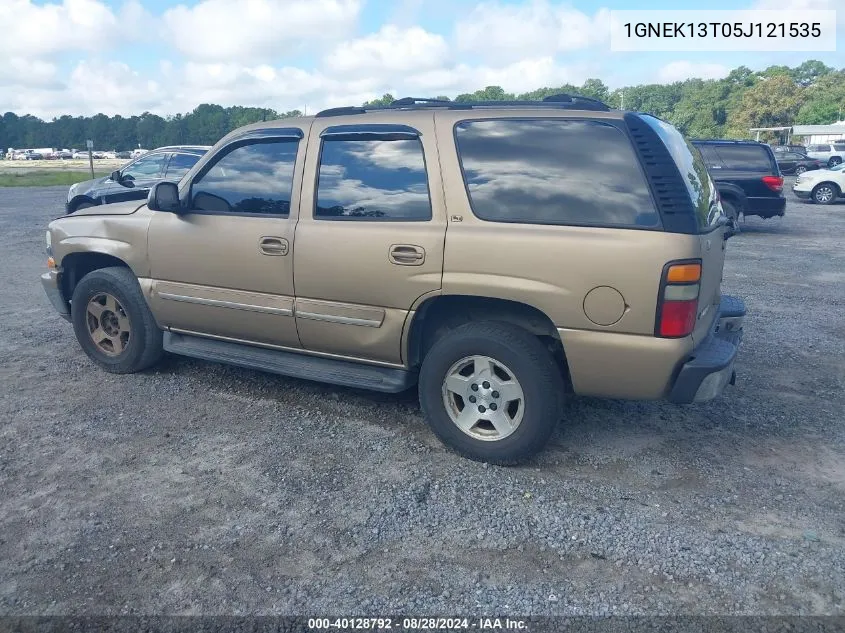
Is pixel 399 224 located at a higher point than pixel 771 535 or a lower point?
higher

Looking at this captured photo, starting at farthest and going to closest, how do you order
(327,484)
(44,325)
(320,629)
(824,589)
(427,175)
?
(44,325)
(427,175)
(327,484)
(824,589)
(320,629)

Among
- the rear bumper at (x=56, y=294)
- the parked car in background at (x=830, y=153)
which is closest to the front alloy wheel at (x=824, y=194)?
the parked car in background at (x=830, y=153)

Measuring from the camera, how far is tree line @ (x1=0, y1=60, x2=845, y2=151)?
228 feet

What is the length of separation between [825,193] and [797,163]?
13.1m

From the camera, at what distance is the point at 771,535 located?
323 cm

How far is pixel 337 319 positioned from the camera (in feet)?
14.1

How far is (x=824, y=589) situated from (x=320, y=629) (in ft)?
6.66

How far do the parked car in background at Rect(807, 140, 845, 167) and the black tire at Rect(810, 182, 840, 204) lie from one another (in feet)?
44.9

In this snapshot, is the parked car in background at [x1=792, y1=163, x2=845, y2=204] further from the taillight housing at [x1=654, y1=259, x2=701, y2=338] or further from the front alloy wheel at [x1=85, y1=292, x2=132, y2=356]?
the front alloy wheel at [x1=85, y1=292, x2=132, y2=356]

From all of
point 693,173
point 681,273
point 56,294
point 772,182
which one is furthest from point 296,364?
point 772,182

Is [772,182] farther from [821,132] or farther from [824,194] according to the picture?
[821,132]

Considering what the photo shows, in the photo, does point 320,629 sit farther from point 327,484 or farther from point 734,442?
point 734,442

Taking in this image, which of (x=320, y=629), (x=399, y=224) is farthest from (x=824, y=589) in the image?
(x=399, y=224)

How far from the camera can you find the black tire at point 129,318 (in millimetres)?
5148
